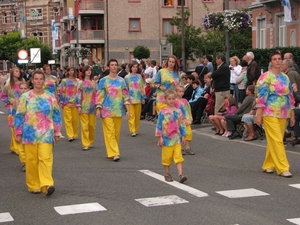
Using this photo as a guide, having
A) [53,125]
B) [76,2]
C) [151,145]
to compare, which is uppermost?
[76,2]

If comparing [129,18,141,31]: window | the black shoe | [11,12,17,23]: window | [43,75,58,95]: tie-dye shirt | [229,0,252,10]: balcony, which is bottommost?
the black shoe

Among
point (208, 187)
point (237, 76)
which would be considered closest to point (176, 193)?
point (208, 187)

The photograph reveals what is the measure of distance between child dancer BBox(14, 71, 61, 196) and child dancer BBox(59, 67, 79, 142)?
7165 mm

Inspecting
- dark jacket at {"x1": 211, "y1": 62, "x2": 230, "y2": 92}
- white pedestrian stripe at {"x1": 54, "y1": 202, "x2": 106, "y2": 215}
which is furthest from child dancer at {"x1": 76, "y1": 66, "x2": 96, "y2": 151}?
white pedestrian stripe at {"x1": 54, "y1": 202, "x2": 106, "y2": 215}

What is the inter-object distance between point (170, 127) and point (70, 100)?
6.87 m

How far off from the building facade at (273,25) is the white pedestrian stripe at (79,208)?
23976mm

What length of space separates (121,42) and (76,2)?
538cm

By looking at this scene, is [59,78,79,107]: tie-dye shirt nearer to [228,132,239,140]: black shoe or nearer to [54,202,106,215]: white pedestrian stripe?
[228,132,239,140]: black shoe

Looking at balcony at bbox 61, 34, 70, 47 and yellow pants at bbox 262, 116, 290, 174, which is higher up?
balcony at bbox 61, 34, 70, 47

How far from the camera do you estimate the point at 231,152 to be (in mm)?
14469

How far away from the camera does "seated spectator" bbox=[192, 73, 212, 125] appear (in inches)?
778

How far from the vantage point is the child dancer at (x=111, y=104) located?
1351cm

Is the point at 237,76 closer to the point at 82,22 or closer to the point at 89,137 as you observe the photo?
the point at 89,137

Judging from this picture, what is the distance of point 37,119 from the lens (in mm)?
9938
